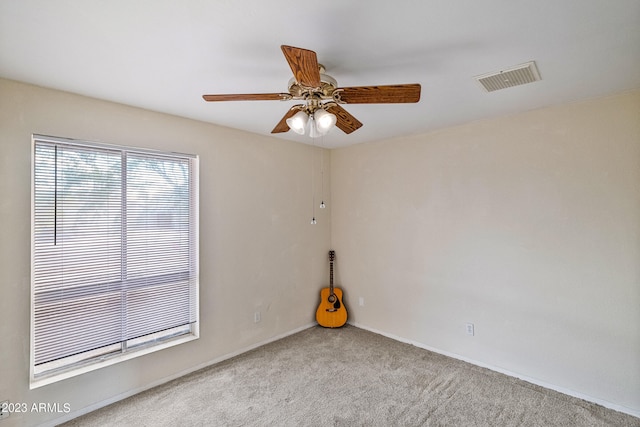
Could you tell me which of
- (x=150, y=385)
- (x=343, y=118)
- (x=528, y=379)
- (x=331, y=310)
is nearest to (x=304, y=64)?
(x=343, y=118)

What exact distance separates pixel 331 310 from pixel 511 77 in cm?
310

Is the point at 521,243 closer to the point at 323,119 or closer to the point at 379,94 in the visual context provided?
the point at 379,94

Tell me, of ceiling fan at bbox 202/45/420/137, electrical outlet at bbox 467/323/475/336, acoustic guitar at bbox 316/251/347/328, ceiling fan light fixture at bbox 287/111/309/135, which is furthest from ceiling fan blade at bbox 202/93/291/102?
acoustic guitar at bbox 316/251/347/328

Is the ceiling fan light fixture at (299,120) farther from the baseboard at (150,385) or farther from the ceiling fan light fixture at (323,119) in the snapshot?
the baseboard at (150,385)

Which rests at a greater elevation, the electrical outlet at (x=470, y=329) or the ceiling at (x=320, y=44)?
the ceiling at (x=320, y=44)

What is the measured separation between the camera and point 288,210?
12.1 feet

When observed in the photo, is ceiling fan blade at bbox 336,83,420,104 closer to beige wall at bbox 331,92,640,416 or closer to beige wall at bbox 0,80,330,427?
beige wall at bbox 331,92,640,416

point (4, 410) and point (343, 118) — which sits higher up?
point (343, 118)

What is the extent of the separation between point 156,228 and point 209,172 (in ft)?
2.35

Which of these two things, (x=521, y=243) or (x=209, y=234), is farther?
(x=209, y=234)

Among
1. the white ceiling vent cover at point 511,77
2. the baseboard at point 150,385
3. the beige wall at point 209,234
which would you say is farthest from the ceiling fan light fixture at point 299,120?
the baseboard at point 150,385

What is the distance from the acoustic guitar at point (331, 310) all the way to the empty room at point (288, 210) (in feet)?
1.18

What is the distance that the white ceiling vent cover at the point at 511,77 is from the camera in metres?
1.87

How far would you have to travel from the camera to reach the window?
2.15 m
